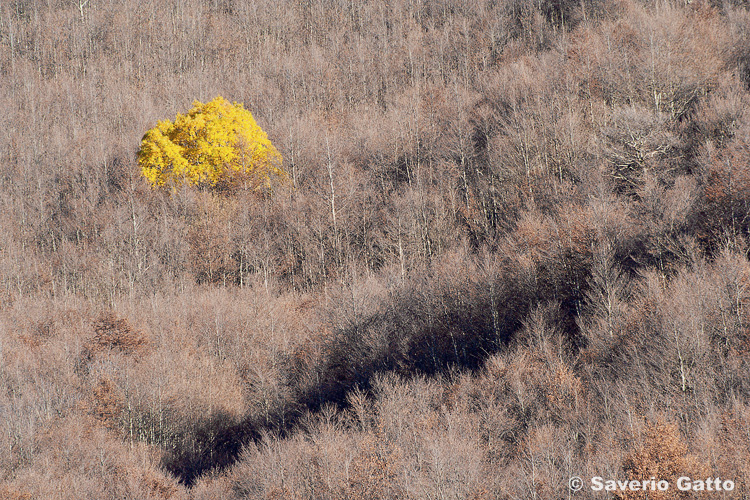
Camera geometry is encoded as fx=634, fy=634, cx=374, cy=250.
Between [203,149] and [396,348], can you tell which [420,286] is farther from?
[203,149]

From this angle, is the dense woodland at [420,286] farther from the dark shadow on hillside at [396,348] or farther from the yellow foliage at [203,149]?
the yellow foliage at [203,149]

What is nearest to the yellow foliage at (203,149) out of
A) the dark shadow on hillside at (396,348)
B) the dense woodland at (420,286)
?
the dense woodland at (420,286)

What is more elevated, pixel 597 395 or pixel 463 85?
pixel 463 85

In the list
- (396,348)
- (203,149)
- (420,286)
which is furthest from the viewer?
(203,149)

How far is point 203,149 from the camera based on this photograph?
5816 cm

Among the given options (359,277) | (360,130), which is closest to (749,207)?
(359,277)

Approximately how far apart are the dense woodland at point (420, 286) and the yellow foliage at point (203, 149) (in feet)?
6.85

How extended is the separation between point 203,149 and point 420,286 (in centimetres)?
2429

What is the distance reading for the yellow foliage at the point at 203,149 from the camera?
58.4m

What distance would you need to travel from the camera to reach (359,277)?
55531 millimetres

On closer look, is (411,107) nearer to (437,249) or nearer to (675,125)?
(437,249)

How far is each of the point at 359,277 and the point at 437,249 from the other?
7491 millimetres

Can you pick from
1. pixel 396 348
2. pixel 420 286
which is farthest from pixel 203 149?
pixel 396 348

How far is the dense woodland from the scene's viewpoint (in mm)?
33719
